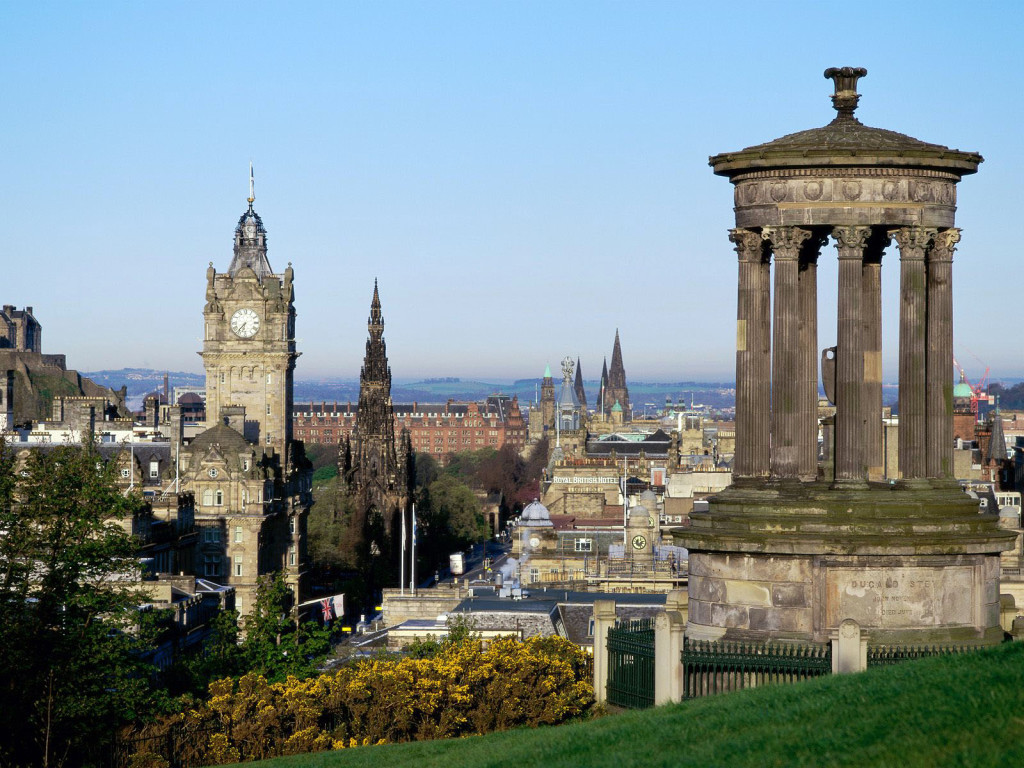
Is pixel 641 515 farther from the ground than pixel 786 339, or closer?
closer

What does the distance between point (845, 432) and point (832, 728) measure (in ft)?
35.9

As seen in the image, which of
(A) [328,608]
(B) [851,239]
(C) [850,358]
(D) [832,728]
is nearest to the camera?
(D) [832,728]

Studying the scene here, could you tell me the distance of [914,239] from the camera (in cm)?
3428

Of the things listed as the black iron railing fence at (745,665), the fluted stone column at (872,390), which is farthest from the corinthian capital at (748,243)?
the black iron railing fence at (745,665)

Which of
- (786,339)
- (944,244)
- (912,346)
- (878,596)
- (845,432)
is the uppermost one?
(944,244)

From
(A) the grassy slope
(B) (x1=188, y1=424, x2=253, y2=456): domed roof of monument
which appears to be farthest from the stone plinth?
(B) (x1=188, y1=424, x2=253, y2=456): domed roof of monument

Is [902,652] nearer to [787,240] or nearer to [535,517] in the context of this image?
[787,240]

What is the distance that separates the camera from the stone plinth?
3341cm

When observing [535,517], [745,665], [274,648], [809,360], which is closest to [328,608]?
[535,517]

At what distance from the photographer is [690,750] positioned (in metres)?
24.9

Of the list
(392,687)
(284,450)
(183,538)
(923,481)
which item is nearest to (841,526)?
(923,481)

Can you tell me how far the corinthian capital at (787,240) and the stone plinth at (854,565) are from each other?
3.86m

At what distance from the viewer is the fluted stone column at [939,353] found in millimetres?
34469

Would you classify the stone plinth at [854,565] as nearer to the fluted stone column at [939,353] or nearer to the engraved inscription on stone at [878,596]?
the engraved inscription on stone at [878,596]
